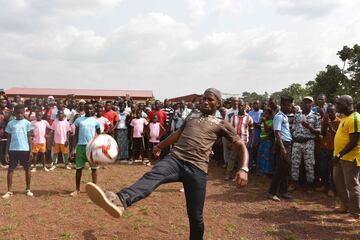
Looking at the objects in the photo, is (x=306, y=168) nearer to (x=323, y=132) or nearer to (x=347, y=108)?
(x=323, y=132)

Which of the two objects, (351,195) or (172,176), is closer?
(172,176)

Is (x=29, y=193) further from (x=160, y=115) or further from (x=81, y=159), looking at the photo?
(x=160, y=115)

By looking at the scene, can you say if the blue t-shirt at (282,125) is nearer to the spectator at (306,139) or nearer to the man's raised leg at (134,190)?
the spectator at (306,139)

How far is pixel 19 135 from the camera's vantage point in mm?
8234

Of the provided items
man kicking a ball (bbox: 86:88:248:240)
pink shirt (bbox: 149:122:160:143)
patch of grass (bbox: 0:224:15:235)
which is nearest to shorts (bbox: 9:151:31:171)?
patch of grass (bbox: 0:224:15:235)

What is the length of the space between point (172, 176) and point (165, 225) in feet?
7.92

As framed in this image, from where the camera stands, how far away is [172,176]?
14.9 feet

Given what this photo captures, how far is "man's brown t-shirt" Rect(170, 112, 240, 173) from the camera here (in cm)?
480

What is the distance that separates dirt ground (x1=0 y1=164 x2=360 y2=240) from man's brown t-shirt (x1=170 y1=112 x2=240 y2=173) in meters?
1.88

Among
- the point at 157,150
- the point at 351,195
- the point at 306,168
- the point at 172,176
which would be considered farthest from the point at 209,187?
the point at 172,176

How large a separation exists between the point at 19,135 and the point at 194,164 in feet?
16.7

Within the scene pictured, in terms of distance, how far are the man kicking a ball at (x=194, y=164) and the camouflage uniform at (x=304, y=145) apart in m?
4.32

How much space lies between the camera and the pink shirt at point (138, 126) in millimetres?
13164

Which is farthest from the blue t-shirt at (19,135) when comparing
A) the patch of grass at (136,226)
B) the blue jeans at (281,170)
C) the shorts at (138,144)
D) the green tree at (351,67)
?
the green tree at (351,67)
